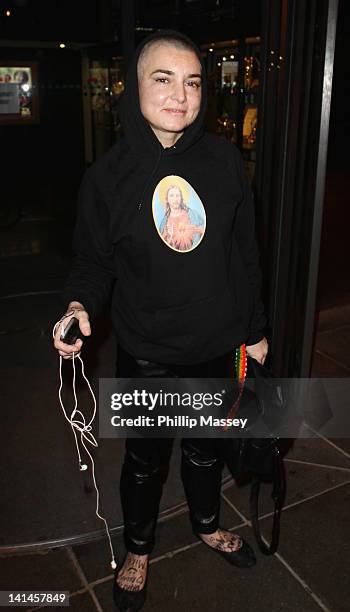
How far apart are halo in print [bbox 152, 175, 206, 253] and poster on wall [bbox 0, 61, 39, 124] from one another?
13129 mm

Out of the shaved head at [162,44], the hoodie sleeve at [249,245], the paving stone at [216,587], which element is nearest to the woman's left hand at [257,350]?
the hoodie sleeve at [249,245]

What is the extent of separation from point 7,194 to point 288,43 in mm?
10316

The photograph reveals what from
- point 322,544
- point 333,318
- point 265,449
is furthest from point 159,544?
point 333,318

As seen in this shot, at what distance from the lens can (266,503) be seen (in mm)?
2885

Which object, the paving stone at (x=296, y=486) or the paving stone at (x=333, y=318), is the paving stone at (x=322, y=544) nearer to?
the paving stone at (x=296, y=486)

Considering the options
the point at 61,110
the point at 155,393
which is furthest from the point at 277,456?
the point at 61,110

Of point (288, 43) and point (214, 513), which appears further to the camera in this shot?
point (288, 43)

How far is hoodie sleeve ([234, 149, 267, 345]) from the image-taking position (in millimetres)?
2074

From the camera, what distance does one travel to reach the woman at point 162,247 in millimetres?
1857

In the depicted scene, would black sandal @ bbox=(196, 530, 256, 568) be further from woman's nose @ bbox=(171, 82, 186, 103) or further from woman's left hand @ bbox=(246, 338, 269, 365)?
woman's nose @ bbox=(171, 82, 186, 103)

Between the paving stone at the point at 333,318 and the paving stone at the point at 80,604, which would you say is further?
the paving stone at the point at 333,318

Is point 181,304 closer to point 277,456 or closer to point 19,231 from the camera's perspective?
point 277,456

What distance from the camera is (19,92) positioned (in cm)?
1395

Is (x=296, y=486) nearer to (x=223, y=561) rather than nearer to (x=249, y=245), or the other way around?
(x=223, y=561)
